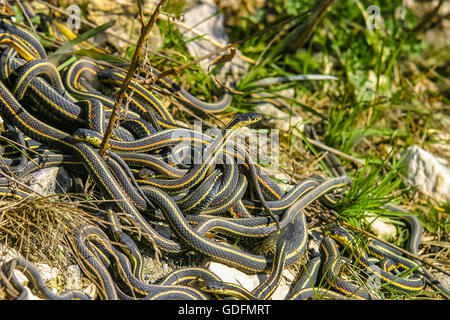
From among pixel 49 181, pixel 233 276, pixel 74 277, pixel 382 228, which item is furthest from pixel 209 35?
pixel 74 277

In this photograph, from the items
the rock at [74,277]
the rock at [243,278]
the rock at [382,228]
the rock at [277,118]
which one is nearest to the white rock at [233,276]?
the rock at [243,278]

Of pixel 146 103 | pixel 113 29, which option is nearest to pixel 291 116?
pixel 146 103

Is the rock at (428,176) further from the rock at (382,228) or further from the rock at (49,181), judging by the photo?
the rock at (49,181)

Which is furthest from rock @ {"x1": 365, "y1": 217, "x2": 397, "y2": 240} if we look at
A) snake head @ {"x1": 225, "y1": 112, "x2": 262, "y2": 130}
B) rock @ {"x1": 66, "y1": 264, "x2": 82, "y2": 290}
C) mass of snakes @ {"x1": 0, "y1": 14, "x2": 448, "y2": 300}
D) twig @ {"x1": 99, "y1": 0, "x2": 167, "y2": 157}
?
rock @ {"x1": 66, "y1": 264, "x2": 82, "y2": 290}

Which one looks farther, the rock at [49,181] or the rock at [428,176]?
the rock at [428,176]

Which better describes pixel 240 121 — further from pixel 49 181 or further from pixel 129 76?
pixel 49 181

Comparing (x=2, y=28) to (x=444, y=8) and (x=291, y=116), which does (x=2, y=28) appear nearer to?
(x=291, y=116)

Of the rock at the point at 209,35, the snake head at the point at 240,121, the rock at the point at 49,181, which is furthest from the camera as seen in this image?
the rock at the point at 209,35
